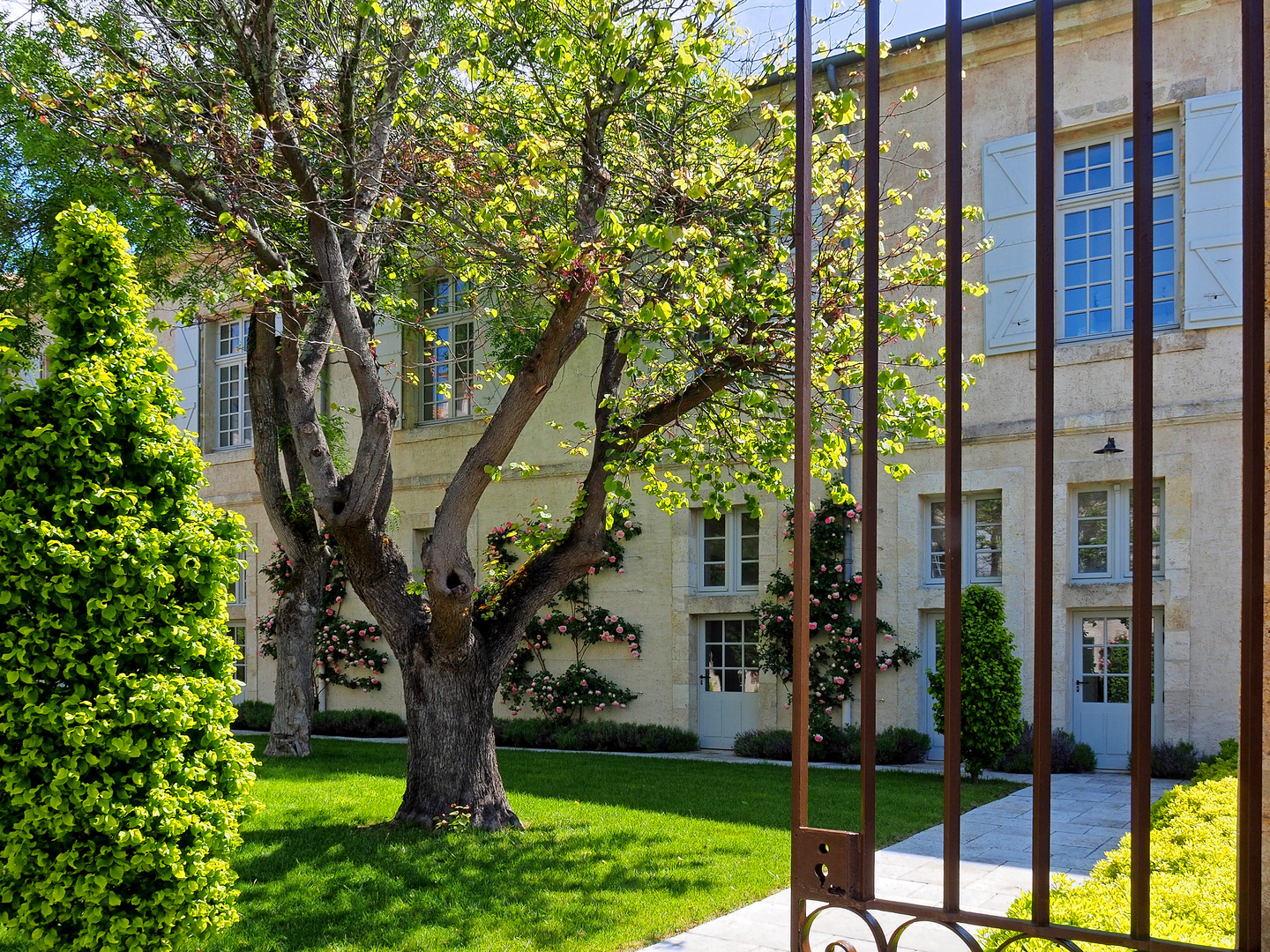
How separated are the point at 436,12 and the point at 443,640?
461 cm

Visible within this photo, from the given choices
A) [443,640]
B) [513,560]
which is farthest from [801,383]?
[513,560]

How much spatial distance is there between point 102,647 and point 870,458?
3480 mm

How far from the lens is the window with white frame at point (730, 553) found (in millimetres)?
14000

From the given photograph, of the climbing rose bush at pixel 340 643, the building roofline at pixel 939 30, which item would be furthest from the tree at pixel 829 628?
the climbing rose bush at pixel 340 643

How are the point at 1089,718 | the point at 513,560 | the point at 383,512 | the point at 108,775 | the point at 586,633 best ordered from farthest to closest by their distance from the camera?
the point at 513,560 → the point at 586,633 → the point at 1089,718 → the point at 383,512 → the point at 108,775

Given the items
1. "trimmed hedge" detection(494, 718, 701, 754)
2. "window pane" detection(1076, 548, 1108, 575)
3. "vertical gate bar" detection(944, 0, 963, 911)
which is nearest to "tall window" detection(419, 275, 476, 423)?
"trimmed hedge" detection(494, 718, 701, 754)

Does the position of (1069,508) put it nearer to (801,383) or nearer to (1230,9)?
(1230,9)

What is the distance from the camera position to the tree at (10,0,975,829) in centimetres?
660

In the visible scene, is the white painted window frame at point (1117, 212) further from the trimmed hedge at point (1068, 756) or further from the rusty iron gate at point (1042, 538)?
the rusty iron gate at point (1042, 538)

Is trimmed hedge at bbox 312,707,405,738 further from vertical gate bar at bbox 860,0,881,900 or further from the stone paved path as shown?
vertical gate bar at bbox 860,0,881,900

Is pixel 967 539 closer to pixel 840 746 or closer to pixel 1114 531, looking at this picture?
pixel 1114 531

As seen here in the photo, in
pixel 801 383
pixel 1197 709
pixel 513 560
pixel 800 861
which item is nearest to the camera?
pixel 800 861

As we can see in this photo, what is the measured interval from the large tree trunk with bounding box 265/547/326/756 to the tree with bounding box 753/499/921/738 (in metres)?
5.54

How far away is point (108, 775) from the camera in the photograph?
4.16 meters
